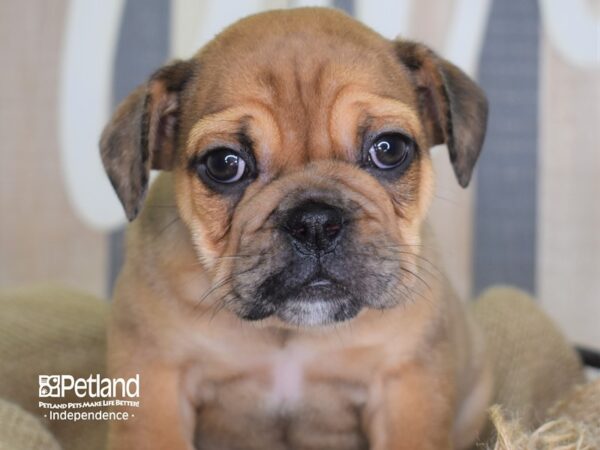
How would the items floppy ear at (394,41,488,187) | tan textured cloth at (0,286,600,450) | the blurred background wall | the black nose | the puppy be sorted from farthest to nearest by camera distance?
the blurred background wall → tan textured cloth at (0,286,600,450) → floppy ear at (394,41,488,187) → the puppy → the black nose

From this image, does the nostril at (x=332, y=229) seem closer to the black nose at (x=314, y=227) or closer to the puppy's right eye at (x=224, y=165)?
the black nose at (x=314, y=227)

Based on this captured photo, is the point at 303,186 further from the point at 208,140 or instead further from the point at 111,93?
the point at 111,93

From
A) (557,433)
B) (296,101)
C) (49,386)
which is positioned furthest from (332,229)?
(49,386)

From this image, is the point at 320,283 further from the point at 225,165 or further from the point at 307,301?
the point at 225,165

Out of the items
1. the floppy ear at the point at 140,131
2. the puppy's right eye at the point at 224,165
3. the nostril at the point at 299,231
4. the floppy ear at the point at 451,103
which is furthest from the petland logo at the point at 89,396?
the floppy ear at the point at 451,103

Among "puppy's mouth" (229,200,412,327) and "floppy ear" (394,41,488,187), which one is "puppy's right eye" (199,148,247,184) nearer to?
"puppy's mouth" (229,200,412,327)

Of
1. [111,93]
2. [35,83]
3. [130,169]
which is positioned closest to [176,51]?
[111,93]

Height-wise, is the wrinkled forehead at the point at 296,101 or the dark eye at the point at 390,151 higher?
the wrinkled forehead at the point at 296,101

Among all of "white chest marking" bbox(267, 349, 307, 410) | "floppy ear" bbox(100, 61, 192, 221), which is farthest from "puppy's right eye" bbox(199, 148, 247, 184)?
"white chest marking" bbox(267, 349, 307, 410)
